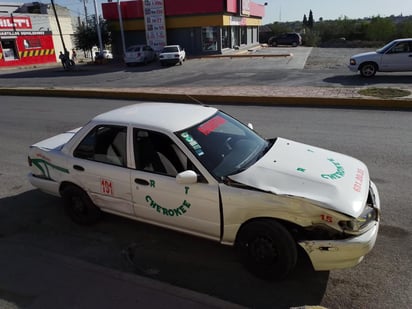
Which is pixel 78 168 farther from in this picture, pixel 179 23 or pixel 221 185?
pixel 179 23

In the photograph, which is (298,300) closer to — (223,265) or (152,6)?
(223,265)

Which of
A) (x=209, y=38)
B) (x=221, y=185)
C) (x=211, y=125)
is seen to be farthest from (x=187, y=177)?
(x=209, y=38)

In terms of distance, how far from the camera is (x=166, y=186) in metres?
3.85

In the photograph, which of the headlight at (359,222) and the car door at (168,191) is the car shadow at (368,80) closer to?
the headlight at (359,222)

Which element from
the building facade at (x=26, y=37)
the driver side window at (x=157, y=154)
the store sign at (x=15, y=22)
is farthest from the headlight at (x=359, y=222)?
the store sign at (x=15, y=22)

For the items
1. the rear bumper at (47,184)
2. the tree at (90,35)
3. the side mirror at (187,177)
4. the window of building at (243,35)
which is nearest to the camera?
the side mirror at (187,177)

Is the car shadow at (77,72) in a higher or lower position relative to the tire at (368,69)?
lower

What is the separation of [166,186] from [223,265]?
1.06 m

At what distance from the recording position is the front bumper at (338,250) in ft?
10.3

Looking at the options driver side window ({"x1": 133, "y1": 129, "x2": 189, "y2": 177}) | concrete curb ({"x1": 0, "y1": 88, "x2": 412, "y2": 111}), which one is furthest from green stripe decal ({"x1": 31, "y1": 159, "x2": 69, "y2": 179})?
concrete curb ({"x1": 0, "y1": 88, "x2": 412, "y2": 111})

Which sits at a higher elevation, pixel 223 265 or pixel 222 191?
pixel 222 191

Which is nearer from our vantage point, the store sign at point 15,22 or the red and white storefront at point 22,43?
the store sign at point 15,22

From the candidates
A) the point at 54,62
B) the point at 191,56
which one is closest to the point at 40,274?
the point at 191,56

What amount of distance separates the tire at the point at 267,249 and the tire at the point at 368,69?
49.5 ft
